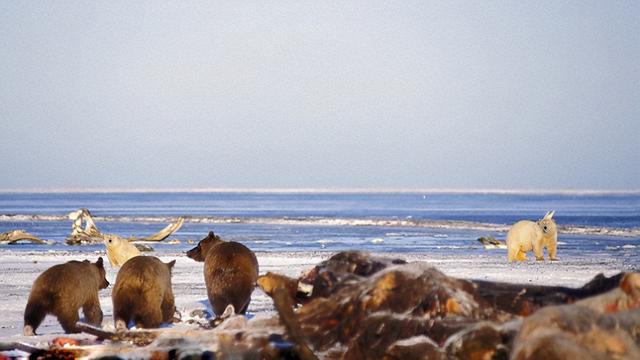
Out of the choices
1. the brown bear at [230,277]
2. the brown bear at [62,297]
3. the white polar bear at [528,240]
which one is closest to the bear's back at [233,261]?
the brown bear at [230,277]

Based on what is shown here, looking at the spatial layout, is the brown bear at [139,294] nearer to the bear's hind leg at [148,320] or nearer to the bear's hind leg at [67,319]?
the bear's hind leg at [148,320]

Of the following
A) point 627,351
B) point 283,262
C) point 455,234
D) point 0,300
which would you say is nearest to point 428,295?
point 627,351

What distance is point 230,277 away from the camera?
11.1 m

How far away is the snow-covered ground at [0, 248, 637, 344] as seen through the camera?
40.0 ft

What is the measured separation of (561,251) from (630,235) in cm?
1256

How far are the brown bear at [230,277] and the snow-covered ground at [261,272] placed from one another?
772mm

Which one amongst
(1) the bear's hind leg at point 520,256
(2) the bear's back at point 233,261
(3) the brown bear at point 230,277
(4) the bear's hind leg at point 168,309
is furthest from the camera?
(1) the bear's hind leg at point 520,256

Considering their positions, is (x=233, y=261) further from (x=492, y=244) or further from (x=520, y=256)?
(x=492, y=244)

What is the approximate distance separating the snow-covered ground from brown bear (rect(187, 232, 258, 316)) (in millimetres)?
772

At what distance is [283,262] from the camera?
22.1 meters

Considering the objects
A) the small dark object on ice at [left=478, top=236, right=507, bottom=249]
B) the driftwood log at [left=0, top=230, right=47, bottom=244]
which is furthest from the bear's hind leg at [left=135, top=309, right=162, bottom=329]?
the driftwood log at [left=0, top=230, right=47, bottom=244]

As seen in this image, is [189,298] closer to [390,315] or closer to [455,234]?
[390,315]

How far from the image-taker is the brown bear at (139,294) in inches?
392

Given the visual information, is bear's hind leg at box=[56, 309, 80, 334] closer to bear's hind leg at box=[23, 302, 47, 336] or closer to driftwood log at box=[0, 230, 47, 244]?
bear's hind leg at box=[23, 302, 47, 336]
